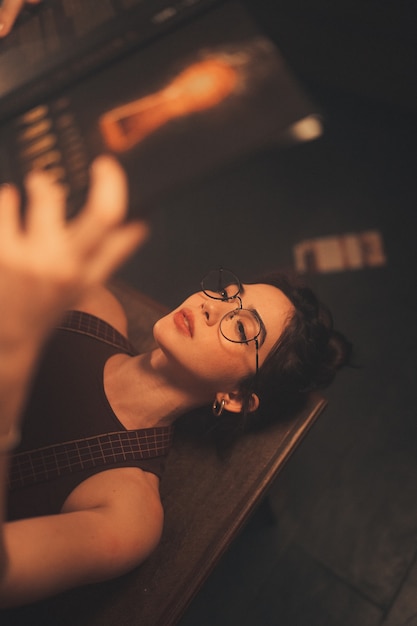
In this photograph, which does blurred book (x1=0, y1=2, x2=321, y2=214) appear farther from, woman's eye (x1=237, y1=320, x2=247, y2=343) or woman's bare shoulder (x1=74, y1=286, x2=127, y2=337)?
woman's eye (x1=237, y1=320, x2=247, y2=343)

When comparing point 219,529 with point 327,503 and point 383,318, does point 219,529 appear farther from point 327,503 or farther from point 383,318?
point 383,318

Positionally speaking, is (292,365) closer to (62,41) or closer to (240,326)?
(240,326)

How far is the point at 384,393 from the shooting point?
3.88ft

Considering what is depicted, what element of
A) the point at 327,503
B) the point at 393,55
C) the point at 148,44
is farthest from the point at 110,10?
the point at 327,503

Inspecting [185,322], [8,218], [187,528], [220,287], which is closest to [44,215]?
[8,218]

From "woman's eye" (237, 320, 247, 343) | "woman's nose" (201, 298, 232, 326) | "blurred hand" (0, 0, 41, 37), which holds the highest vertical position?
"blurred hand" (0, 0, 41, 37)

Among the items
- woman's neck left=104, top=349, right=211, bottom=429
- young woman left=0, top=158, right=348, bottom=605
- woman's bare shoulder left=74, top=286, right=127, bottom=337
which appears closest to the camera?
young woman left=0, top=158, right=348, bottom=605

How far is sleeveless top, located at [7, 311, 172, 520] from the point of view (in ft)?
2.48

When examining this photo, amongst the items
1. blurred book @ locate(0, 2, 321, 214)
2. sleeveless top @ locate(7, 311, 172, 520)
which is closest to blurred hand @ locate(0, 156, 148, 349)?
sleeveless top @ locate(7, 311, 172, 520)

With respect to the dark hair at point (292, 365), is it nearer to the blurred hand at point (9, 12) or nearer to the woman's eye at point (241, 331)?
the woman's eye at point (241, 331)

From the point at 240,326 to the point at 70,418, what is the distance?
30 cm

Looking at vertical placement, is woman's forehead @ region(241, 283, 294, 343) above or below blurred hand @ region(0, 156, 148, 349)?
below

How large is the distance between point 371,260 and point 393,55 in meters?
0.56

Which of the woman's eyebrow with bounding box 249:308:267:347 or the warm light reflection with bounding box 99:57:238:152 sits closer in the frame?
the woman's eyebrow with bounding box 249:308:267:347
